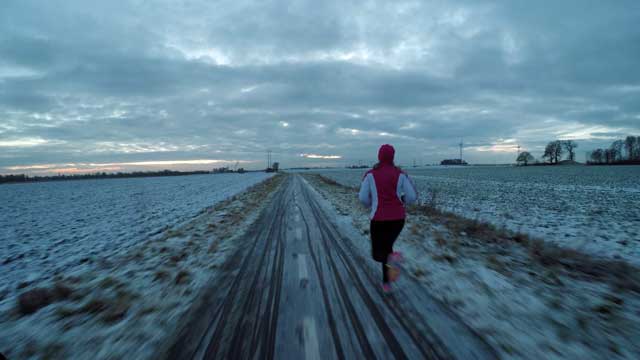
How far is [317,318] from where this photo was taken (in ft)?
11.4

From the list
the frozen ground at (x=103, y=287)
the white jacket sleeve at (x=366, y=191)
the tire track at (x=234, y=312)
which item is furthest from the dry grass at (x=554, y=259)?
the frozen ground at (x=103, y=287)

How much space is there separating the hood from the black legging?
0.94 metres

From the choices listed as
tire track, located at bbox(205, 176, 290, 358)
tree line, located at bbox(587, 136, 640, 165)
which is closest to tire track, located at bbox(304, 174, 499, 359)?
tire track, located at bbox(205, 176, 290, 358)

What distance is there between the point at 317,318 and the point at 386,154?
100 inches

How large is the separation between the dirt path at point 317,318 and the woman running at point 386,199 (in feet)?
2.30

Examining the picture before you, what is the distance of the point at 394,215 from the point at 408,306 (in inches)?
51.5

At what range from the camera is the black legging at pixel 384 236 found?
3982 mm

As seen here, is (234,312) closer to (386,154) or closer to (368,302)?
(368,302)

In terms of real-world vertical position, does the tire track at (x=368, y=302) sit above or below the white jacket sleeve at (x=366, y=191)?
below

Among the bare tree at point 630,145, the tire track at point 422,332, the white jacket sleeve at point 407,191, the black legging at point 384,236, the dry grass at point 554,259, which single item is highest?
the bare tree at point 630,145

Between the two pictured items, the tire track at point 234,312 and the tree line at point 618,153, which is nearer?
the tire track at point 234,312

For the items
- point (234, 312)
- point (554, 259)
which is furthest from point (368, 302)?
point (554, 259)

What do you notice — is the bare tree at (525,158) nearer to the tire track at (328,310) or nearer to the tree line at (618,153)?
the tree line at (618,153)

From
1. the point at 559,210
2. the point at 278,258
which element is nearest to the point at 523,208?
the point at 559,210
